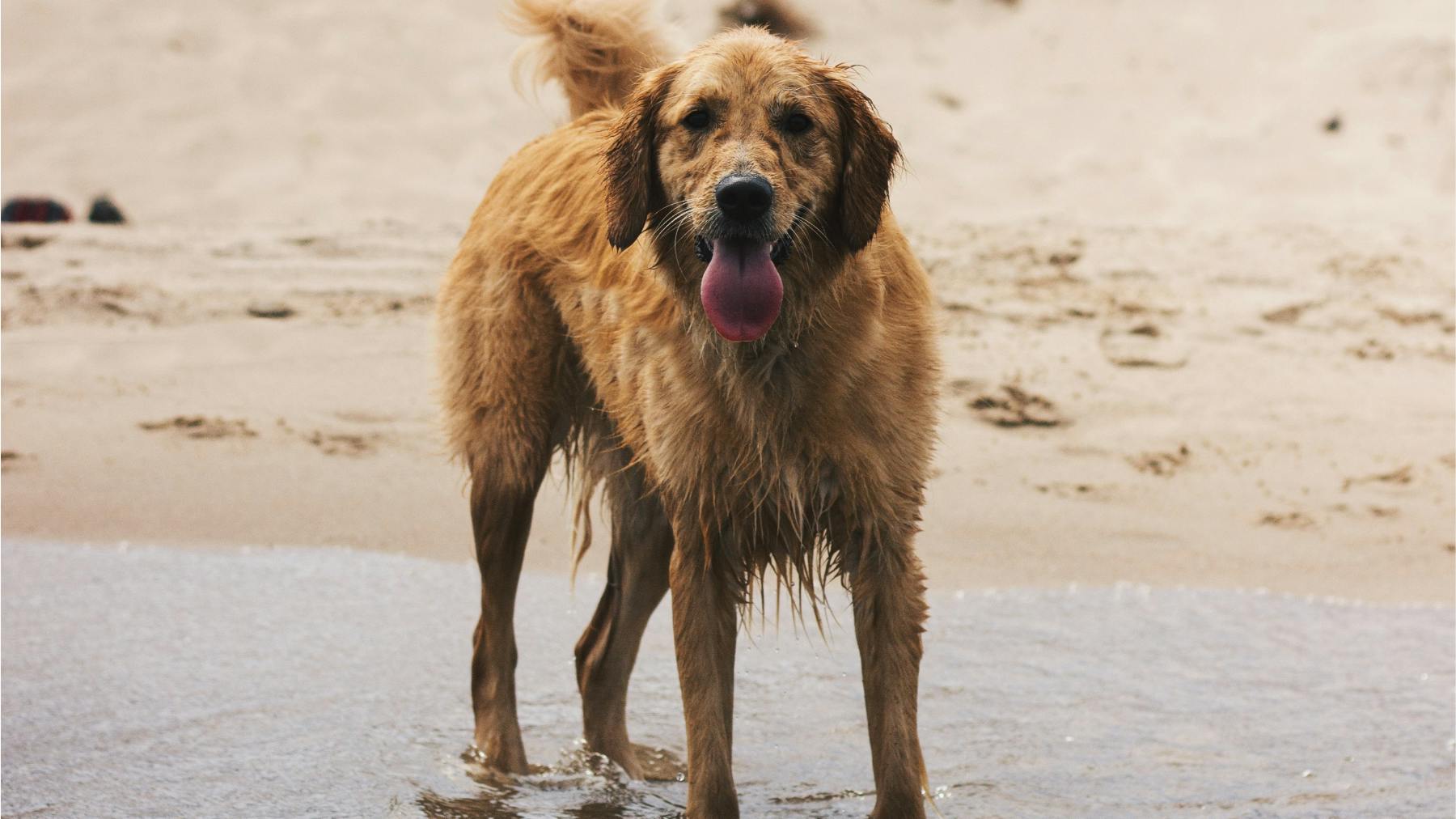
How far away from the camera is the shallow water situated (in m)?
4.04

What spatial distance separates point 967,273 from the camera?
8.55m

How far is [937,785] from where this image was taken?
13.4ft

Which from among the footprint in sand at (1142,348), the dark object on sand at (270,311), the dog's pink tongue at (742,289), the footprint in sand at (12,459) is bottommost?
the footprint in sand at (12,459)

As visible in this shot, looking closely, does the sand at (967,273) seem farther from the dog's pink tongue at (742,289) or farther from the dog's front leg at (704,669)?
the dog's pink tongue at (742,289)

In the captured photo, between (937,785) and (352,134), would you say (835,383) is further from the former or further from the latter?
(352,134)

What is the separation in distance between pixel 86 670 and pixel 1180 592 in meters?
3.62

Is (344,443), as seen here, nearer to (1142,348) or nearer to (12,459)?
(12,459)

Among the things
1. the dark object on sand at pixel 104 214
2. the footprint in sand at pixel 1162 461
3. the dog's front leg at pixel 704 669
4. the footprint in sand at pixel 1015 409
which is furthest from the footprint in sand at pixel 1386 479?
the dark object on sand at pixel 104 214

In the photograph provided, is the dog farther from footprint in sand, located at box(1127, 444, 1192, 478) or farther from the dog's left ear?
footprint in sand, located at box(1127, 444, 1192, 478)

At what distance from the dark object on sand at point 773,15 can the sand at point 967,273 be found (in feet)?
0.66

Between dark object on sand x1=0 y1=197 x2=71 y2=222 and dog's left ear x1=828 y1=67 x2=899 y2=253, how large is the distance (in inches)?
301

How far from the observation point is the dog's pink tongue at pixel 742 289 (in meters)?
3.17

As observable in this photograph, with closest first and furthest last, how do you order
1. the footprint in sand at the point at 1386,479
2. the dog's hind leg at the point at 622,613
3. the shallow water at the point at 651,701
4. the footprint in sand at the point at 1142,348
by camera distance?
1. the shallow water at the point at 651,701
2. the dog's hind leg at the point at 622,613
3. the footprint in sand at the point at 1386,479
4. the footprint in sand at the point at 1142,348

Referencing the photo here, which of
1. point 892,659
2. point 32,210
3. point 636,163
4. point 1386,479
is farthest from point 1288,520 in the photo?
point 32,210
